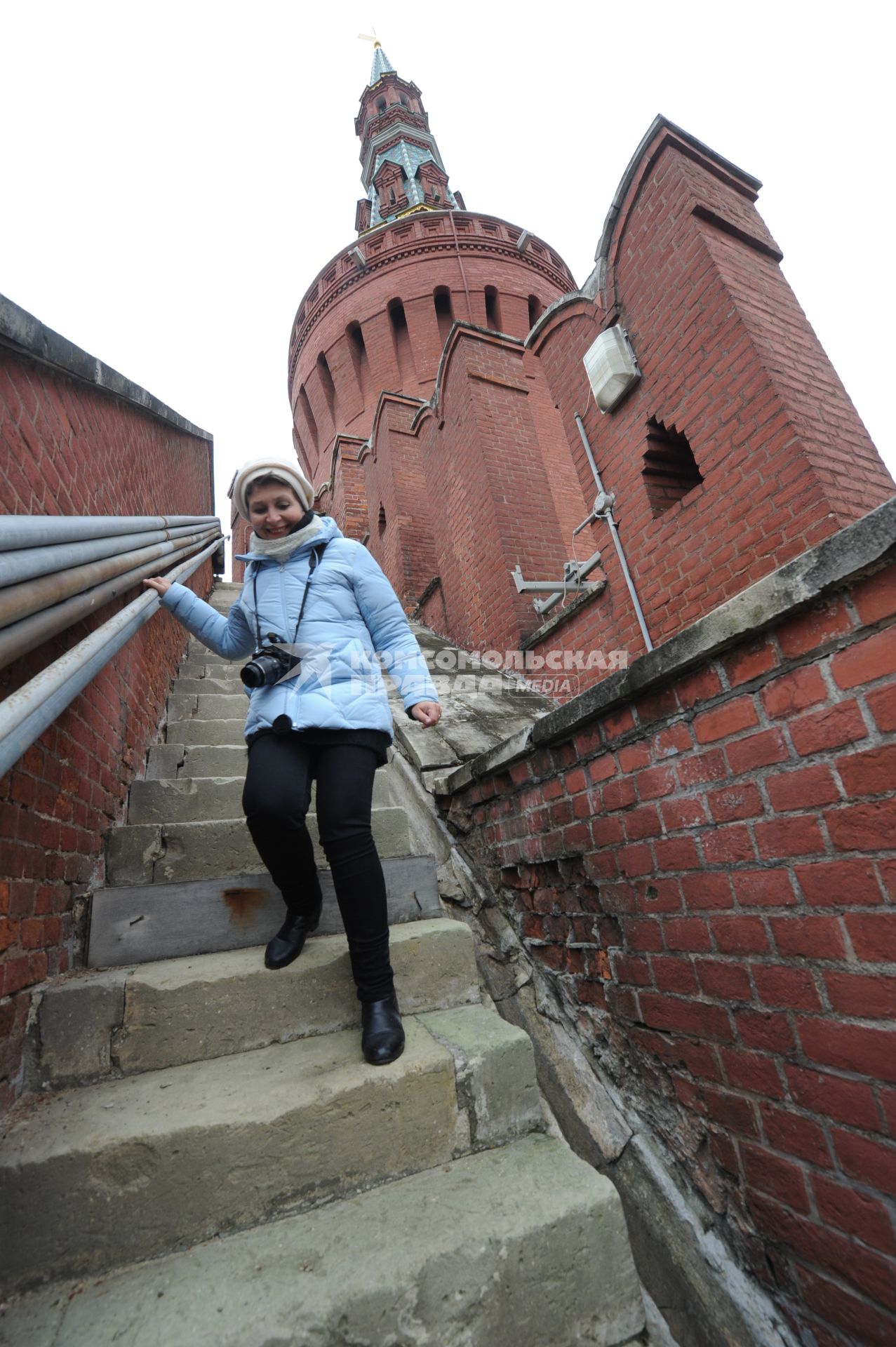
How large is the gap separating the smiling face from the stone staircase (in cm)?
118

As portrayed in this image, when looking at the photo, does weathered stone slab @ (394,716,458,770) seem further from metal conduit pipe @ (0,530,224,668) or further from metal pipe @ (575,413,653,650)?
metal conduit pipe @ (0,530,224,668)

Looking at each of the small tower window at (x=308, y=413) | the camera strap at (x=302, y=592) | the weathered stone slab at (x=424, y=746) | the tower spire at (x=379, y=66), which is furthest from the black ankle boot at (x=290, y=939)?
the tower spire at (x=379, y=66)

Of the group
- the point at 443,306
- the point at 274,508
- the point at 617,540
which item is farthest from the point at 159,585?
the point at 443,306

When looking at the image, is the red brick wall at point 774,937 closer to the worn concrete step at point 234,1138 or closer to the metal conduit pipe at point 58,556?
the worn concrete step at point 234,1138

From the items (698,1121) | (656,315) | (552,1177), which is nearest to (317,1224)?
(552,1177)

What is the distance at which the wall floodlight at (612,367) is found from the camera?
365cm

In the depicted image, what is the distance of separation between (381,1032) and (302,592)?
1.29 meters

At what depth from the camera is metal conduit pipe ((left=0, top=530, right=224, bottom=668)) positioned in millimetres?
1211

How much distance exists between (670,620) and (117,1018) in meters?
3.02

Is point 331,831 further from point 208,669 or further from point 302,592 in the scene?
point 208,669

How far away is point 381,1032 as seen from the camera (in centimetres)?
154

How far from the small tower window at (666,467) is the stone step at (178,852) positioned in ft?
Answer: 9.42

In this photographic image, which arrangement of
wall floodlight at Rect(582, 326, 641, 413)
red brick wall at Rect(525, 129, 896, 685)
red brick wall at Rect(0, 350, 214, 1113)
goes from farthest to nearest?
wall floodlight at Rect(582, 326, 641, 413), red brick wall at Rect(525, 129, 896, 685), red brick wall at Rect(0, 350, 214, 1113)

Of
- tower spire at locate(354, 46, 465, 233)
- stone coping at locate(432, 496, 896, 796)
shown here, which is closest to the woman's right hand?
stone coping at locate(432, 496, 896, 796)
